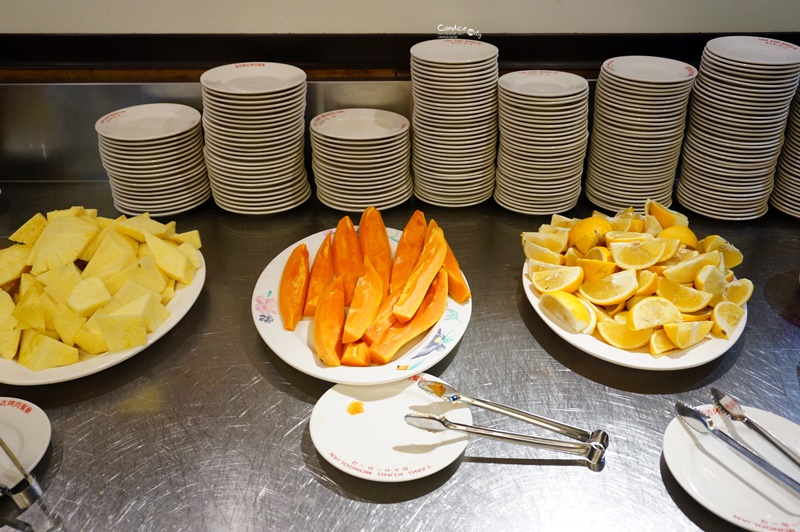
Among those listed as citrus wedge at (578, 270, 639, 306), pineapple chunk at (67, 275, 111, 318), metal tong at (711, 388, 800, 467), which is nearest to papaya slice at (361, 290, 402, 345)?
citrus wedge at (578, 270, 639, 306)

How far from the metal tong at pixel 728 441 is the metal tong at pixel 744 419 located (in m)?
0.04

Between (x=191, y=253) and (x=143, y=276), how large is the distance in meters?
0.15

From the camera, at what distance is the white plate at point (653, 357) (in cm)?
133

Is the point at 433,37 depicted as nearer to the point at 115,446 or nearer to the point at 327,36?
the point at 327,36

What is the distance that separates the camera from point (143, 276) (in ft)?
4.73

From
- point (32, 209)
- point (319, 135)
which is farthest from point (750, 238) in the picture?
point (32, 209)

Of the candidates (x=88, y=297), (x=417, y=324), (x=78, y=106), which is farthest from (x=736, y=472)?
(x=78, y=106)

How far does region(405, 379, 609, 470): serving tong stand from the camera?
1194 mm

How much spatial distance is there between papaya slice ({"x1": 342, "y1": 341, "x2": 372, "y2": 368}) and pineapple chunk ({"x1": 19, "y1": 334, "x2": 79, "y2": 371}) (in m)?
0.54

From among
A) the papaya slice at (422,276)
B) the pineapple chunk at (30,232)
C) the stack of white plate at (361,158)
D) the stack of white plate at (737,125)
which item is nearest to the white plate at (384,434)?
the papaya slice at (422,276)

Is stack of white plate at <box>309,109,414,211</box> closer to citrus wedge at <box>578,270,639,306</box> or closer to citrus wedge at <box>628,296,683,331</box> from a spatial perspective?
citrus wedge at <box>578,270,639,306</box>

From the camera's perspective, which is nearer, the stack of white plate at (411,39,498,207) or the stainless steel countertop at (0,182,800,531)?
the stainless steel countertop at (0,182,800,531)

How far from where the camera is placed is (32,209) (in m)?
1.97

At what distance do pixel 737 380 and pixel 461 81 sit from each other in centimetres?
98
